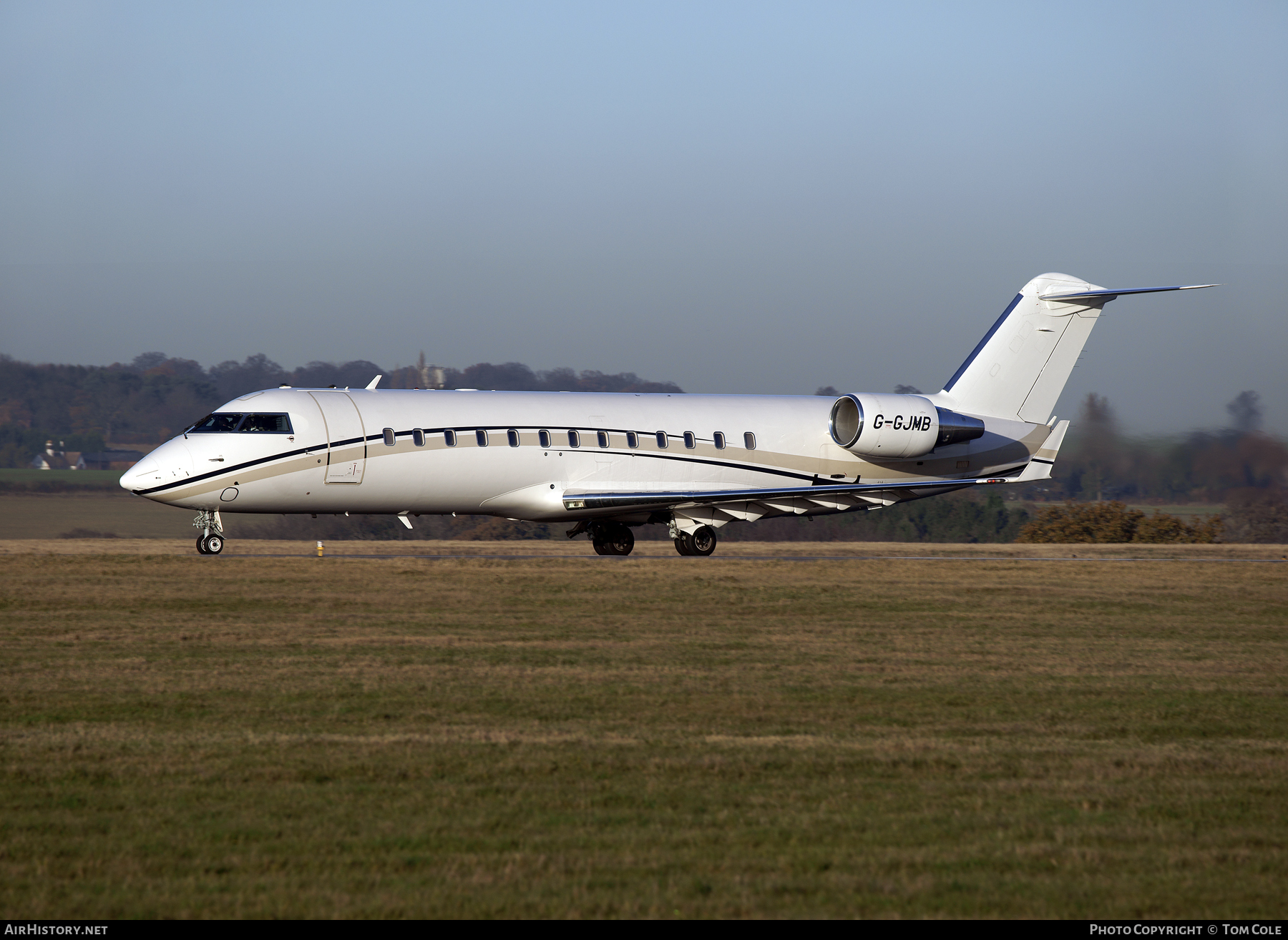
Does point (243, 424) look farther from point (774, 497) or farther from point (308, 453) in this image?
point (774, 497)

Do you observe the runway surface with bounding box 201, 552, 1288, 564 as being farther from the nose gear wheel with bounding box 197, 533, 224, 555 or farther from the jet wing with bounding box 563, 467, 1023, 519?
the jet wing with bounding box 563, 467, 1023, 519

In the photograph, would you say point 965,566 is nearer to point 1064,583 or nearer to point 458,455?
point 1064,583

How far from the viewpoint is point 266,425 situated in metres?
27.4

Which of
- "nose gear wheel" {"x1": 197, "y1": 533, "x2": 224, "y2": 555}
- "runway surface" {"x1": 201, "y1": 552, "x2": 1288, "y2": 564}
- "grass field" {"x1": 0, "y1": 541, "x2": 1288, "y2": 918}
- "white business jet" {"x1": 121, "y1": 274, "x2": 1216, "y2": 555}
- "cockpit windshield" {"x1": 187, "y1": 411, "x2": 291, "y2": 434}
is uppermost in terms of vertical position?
"cockpit windshield" {"x1": 187, "y1": 411, "x2": 291, "y2": 434}

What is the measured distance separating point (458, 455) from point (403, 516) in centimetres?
227

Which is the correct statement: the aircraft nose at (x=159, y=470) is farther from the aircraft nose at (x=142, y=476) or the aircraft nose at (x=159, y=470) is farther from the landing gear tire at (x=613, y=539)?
the landing gear tire at (x=613, y=539)

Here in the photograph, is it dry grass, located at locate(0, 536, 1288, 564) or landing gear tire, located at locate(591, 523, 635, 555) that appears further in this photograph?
landing gear tire, located at locate(591, 523, 635, 555)

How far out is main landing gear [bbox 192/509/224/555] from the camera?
27938 millimetres

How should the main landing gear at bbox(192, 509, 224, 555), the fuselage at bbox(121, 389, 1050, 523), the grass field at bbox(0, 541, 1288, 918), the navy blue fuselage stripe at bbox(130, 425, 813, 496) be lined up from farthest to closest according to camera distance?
the main landing gear at bbox(192, 509, 224, 555)
the fuselage at bbox(121, 389, 1050, 523)
the navy blue fuselage stripe at bbox(130, 425, 813, 496)
the grass field at bbox(0, 541, 1288, 918)

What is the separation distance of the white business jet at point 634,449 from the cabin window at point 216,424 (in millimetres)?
35

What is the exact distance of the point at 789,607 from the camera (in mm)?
20984

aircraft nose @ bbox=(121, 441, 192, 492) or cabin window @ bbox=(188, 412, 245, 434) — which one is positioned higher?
cabin window @ bbox=(188, 412, 245, 434)

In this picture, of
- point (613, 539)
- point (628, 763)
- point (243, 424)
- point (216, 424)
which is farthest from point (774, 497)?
point (628, 763)

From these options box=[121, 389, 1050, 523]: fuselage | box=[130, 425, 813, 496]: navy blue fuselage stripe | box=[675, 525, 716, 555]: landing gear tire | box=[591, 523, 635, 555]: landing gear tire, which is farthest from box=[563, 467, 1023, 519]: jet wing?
box=[591, 523, 635, 555]: landing gear tire
